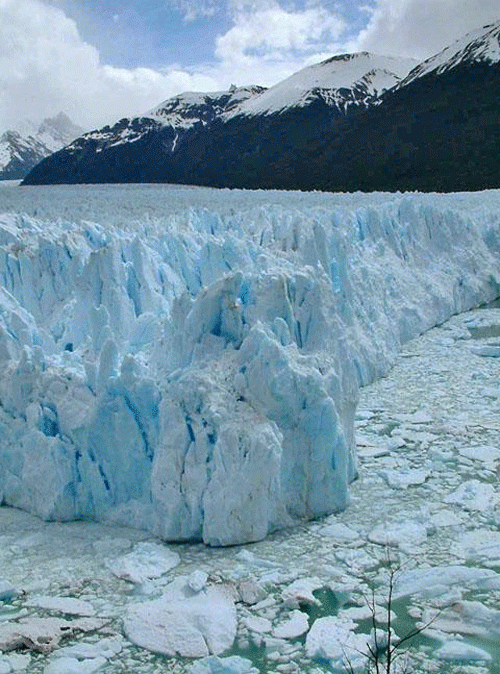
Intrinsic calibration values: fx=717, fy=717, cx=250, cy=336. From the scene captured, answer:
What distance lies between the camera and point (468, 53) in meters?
48.3

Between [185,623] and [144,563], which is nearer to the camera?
[185,623]

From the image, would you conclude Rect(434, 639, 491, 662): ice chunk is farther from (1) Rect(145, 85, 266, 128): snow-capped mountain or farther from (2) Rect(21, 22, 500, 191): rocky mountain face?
(1) Rect(145, 85, 266, 128): snow-capped mountain

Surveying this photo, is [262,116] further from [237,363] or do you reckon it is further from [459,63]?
[237,363]

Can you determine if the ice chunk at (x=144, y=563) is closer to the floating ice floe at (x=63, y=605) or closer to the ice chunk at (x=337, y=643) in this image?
the floating ice floe at (x=63, y=605)

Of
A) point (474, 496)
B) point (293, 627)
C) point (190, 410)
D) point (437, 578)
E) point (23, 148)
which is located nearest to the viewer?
point (293, 627)

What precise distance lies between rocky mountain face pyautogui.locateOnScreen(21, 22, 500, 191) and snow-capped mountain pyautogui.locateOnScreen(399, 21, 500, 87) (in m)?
0.12

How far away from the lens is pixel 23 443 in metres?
5.09

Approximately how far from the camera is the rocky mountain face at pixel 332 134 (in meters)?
38.3

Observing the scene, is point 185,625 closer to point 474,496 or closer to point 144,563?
point 144,563

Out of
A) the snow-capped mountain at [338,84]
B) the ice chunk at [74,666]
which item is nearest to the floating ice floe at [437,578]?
the ice chunk at [74,666]

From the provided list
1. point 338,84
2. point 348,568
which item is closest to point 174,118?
point 338,84

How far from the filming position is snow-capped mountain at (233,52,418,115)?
61.8 metres

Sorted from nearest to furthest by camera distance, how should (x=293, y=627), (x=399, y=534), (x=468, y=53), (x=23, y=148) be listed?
(x=293, y=627) → (x=399, y=534) → (x=468, y=53) → (x=23, y=148)

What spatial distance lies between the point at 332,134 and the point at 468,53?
10.9 m
